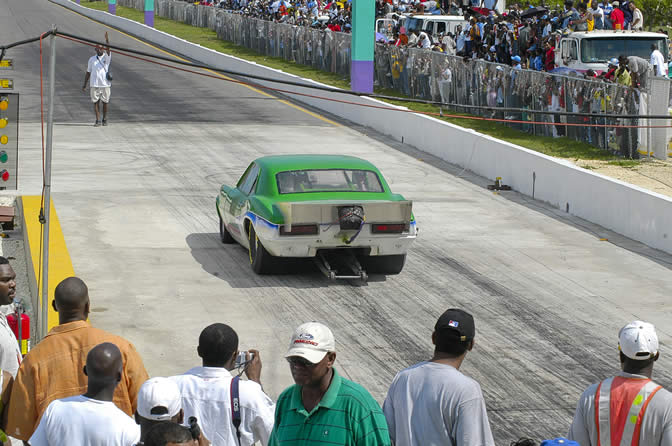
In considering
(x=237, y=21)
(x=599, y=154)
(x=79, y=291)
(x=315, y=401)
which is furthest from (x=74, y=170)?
(x=237, y=21)

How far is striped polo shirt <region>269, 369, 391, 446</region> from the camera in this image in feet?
14.9

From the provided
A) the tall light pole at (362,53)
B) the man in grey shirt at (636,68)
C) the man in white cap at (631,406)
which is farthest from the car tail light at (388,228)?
the tall light pole at (362,53)

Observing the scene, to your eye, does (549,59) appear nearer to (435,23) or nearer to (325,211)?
(435,23)

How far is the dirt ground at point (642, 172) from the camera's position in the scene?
1798 centimetres

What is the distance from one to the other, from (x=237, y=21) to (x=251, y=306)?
128 feet

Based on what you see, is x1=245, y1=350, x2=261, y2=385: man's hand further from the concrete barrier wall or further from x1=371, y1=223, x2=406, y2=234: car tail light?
the concrete barrier wall

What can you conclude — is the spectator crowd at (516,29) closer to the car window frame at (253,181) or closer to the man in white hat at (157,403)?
the car window frame at (253,181)

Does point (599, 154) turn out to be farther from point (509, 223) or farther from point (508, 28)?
point (508, 28)

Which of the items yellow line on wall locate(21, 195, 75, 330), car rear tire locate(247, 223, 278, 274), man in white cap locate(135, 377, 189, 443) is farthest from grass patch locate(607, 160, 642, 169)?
man in white cap locate(135, 377, 189, 443)

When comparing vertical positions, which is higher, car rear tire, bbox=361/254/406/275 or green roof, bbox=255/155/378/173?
green roof, bbox=255/155/378/173

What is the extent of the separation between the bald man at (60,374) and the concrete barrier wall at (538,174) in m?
10.6

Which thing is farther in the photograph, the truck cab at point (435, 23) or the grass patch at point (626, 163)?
the truck cab at point (435, 23)

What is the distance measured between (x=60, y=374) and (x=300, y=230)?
6.39 m

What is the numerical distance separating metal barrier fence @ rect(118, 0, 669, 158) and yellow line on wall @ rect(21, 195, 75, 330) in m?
4.91
